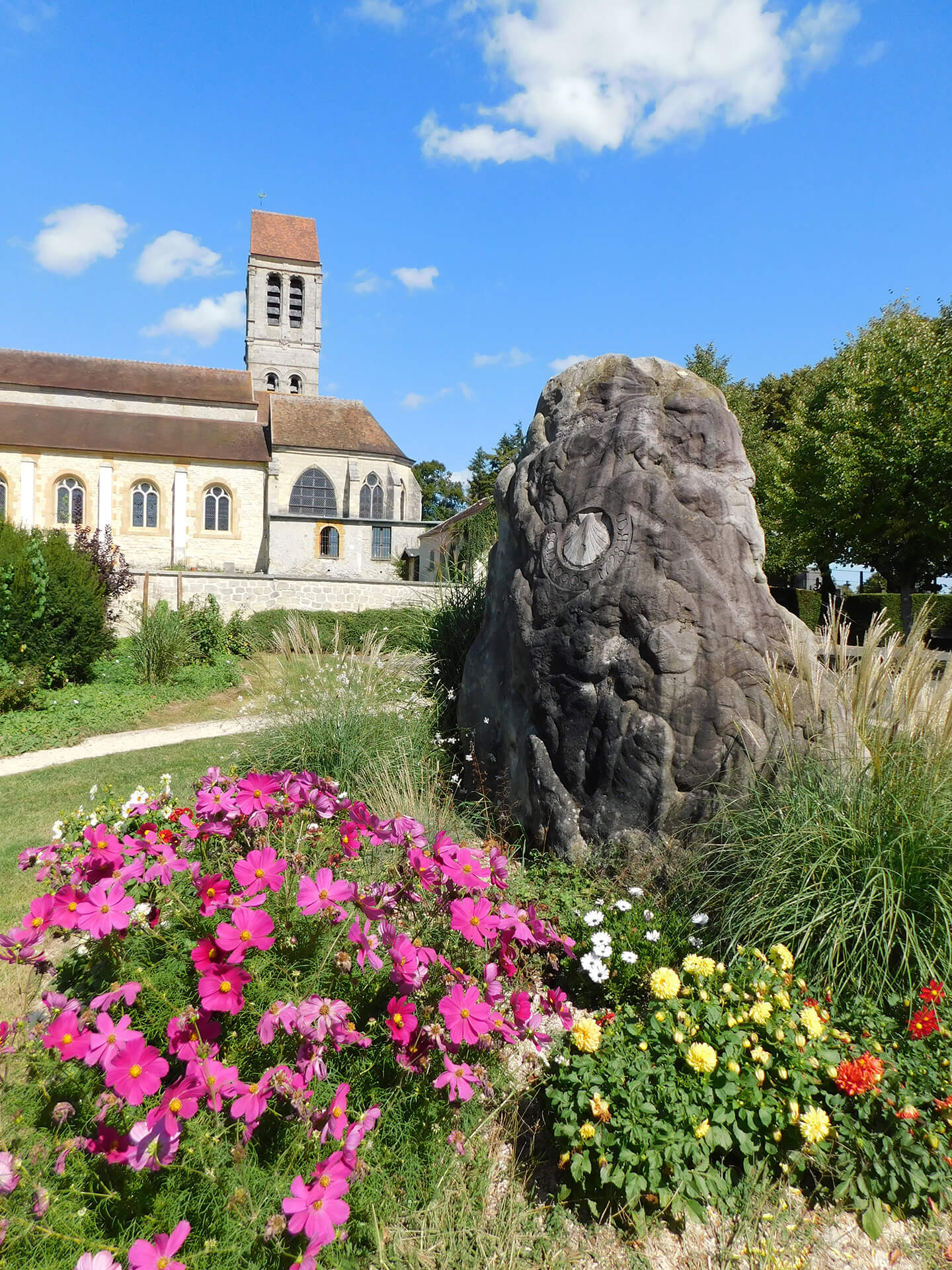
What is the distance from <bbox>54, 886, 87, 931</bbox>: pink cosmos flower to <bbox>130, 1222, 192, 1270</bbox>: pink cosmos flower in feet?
2.40

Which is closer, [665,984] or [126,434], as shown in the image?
[665,984]

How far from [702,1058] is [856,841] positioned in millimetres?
989

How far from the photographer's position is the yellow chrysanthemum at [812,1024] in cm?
237

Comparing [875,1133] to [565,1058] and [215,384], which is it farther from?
[215,384]

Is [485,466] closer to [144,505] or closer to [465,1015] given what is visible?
[144,505]

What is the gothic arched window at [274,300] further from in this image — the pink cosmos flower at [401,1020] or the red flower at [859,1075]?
the red flower at [859,1075]

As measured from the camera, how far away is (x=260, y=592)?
19.2 m

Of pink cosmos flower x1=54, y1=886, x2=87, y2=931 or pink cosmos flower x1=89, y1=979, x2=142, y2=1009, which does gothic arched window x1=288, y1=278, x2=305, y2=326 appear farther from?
pink cosmos flower x1=89, y1=979, x2=142, y2=1009

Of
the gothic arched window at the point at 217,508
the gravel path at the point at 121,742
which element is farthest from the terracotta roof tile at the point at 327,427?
the gravel path at the point at 121,742

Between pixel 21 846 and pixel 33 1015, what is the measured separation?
3.54 m

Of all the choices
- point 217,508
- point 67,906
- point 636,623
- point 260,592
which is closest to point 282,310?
point 217,508

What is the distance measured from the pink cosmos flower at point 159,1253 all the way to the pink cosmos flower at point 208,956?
1.64ft

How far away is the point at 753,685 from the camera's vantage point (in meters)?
3.54

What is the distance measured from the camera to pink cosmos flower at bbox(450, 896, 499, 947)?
6.81 feet
